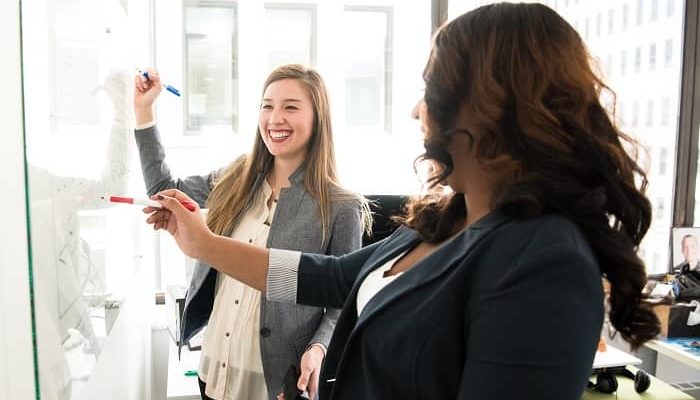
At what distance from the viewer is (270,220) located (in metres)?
1.58

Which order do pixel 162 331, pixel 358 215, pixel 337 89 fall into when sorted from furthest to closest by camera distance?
pixel 337 89
pixel 162 331
pixel 358 215

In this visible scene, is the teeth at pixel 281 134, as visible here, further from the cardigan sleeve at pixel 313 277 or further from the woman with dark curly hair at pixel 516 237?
the woman with dark curly hair at pixel 516 237

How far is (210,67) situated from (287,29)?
0.43 meters

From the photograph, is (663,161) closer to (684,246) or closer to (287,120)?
(684,246)

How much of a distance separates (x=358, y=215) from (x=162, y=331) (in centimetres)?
147

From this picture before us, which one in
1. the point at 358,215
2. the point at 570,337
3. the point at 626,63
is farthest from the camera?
the point at 626,63

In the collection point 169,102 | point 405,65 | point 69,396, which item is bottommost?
point 69,396

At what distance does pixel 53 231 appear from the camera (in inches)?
29.1

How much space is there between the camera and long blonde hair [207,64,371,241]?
5.21ft

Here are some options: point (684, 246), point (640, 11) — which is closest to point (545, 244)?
point (684, 246)

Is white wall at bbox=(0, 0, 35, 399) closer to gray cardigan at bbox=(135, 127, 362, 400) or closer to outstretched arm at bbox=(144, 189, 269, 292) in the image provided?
outstretched arm at bbox=(144, 189, 269, 292)

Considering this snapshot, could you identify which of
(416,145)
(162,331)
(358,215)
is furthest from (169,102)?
(358,215)

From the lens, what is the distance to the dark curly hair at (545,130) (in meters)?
0.65

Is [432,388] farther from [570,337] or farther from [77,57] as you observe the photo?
[77,57]
